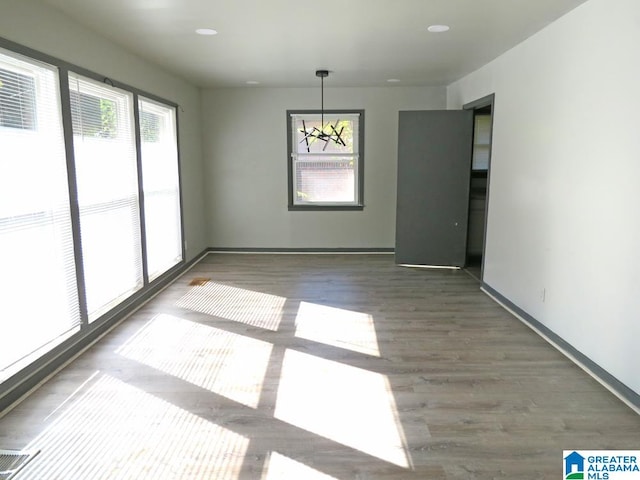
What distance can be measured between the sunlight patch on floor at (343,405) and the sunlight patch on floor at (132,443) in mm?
410

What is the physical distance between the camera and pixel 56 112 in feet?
10.1

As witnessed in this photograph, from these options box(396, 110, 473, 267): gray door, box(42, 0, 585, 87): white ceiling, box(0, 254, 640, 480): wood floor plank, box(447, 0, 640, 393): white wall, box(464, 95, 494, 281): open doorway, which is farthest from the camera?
box(464, 95, 494, 281): open doorway

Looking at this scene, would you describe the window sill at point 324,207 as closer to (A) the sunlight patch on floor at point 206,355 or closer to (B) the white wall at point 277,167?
(B) the white wall at point 277,167

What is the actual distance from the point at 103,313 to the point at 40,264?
94 cm

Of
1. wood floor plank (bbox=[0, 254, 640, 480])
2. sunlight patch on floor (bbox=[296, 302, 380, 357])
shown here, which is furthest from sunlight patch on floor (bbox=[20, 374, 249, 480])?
sunlight patch on floor (bbox=[296, 302, 380, 357])

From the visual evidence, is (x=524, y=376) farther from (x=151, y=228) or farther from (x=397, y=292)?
(x=151, y=228)

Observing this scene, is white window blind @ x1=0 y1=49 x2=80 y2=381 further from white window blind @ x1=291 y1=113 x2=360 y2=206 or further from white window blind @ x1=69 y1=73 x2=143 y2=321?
white window blind @ x1=291 y1=113 x2=360 y2=206

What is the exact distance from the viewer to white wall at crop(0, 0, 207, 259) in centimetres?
277

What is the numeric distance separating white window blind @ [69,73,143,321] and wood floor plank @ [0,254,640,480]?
404mm

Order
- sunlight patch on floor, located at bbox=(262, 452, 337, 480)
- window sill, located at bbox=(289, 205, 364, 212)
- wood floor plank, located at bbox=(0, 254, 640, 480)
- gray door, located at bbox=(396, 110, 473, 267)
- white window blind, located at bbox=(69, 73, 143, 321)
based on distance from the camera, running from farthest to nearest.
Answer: window sill, located at bbox=(289, 205, 364, 212), gray door, located at bbox=(396, 110, 473, 267), white window blind, located at bbox=(69, 73, 143, 321), wood floor plank, located at bbox=(0, 254, 640, 480), sunlight patch on floor, located at bbox=(262, 452, 337, 480)

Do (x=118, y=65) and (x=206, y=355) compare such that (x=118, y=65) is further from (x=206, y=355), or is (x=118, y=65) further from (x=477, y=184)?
(x=477, y=184)

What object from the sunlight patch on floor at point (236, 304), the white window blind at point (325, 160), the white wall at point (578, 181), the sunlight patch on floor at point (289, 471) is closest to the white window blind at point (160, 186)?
the sunlight patch on floor at point (236, 304)

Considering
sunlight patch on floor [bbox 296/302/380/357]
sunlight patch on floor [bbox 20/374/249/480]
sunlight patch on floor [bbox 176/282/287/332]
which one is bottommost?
sunlight patch on floor [bbox 20/374/249/480]

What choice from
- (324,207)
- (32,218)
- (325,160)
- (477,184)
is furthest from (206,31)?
(477,184)
